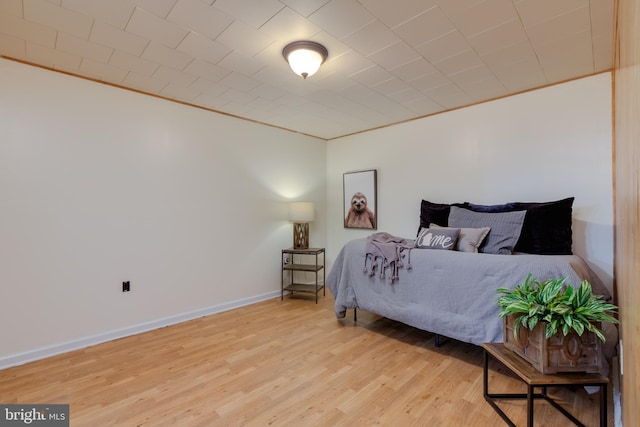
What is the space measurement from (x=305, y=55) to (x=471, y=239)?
2042mm

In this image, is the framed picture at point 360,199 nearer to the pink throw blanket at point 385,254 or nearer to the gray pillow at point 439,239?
the pink throw blanket at point 385,254

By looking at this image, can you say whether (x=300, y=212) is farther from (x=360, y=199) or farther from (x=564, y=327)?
(x=564, y=327)

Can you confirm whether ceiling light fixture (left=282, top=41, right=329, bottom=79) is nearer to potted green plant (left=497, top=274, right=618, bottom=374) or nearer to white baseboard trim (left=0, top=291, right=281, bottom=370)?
potted green plant (left=497, top=274, right=618, bottom=374)

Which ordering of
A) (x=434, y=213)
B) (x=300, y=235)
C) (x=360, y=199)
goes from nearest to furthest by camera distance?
(x=434, y=213), (x=300, y=235), (x=360, y=199)

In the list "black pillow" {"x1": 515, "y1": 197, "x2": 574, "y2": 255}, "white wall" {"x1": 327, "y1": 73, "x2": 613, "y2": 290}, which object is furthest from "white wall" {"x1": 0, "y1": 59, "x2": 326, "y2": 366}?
"black pillow" {"x1": 515, "y1": 197, "x2": 574, "y2": 255}

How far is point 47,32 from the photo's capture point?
1.92 m

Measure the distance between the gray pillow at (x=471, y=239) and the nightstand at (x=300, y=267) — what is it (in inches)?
71.4

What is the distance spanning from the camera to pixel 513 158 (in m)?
2.96

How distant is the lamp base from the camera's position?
418 cm

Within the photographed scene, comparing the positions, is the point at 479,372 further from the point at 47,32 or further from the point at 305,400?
the point at 47,32

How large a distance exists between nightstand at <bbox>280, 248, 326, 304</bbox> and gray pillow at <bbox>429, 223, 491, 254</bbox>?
5.95ft

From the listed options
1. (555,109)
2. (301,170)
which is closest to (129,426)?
(301,170)

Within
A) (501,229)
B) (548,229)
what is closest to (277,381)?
(501,229)

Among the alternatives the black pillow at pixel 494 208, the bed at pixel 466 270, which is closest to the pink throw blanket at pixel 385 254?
the bed at pixel 466 270
